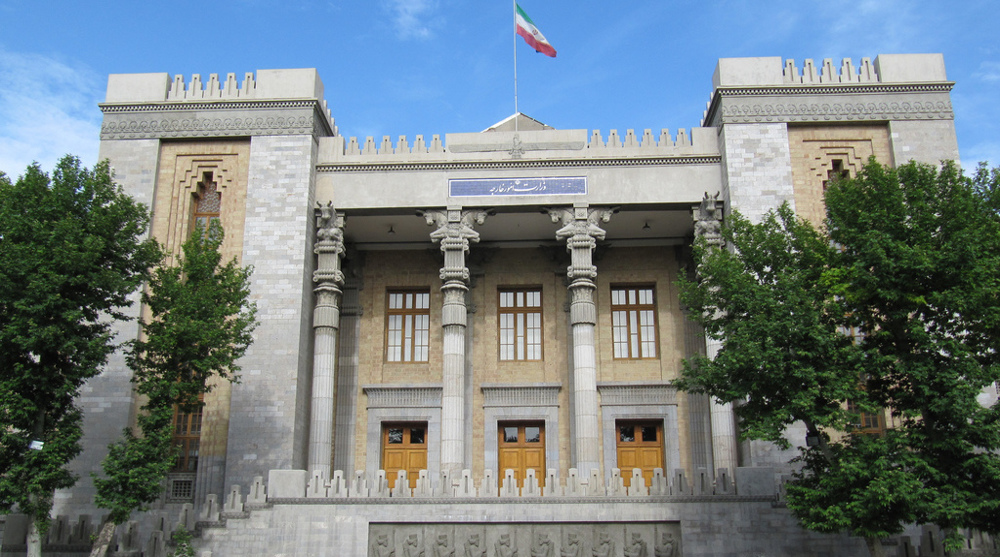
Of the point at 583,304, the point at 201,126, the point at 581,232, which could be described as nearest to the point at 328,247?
the point at 201,126

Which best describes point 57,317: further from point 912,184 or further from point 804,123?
point 804,123

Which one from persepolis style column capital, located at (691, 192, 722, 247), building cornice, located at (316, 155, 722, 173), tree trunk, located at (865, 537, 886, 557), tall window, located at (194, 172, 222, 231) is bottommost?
tree trunk, located at (865, 537, 886, 557)

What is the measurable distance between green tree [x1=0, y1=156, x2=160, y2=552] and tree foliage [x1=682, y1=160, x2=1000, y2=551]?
12800mm

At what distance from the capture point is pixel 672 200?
24844 mm

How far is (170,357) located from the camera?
19422mm

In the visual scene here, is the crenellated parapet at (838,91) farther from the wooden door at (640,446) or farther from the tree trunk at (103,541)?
the tree trunk at (103,541)

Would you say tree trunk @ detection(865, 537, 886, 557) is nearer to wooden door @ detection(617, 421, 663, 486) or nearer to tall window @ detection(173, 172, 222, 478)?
wooden door @ detection(617, 421, 663, 486)

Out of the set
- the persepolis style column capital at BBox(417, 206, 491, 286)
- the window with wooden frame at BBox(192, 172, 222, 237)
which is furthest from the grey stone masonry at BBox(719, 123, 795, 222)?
the window with wooden frame at BBox(192, 172, 222, 237)

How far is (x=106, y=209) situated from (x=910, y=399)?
17305 millimetres

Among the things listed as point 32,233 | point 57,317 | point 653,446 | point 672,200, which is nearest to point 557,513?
point 653,446

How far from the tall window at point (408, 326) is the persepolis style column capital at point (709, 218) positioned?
9.15m

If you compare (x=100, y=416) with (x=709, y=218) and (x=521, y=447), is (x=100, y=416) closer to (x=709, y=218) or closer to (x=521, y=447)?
(x=521, y=447)

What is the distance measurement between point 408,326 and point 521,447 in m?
5.39

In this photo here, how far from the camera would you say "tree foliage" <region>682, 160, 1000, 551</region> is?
1578 cm
